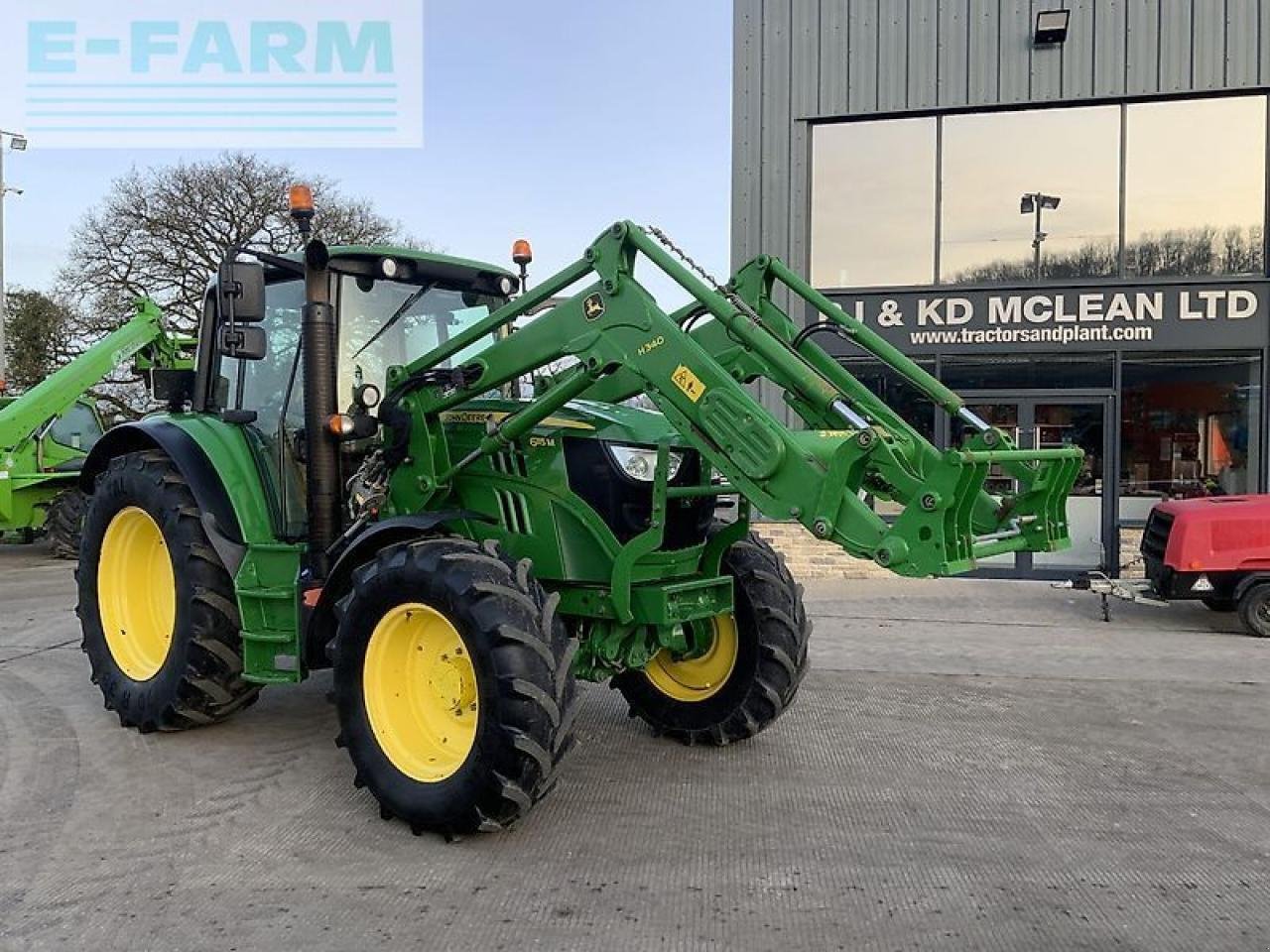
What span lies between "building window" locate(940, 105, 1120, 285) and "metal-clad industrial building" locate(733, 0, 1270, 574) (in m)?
0.02

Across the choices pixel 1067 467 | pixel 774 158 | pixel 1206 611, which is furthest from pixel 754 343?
pixel 774 158

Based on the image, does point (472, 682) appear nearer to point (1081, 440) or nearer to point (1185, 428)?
point (1081, 440)

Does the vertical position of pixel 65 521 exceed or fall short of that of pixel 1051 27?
it falls short

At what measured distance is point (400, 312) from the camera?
5.19 metres

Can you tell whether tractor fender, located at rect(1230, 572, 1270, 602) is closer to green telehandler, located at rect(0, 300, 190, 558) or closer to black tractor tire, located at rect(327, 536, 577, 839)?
black tractor tire, located at rect(327, 536, 577, 839)

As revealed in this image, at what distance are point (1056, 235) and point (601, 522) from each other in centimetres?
938

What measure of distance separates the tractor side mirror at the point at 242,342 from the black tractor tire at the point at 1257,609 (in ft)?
25.4

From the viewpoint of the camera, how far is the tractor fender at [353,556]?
4371 mm

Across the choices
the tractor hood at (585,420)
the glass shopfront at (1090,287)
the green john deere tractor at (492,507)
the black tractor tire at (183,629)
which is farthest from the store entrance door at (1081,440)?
the black tractor tire at (183,629)

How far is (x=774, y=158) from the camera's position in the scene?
12.4 metres

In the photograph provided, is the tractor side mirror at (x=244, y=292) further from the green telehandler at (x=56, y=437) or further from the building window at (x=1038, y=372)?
the building window at (x=1038, y=372)

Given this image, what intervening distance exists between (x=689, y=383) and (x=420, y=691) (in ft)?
5.51

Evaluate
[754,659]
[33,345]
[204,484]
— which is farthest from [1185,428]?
[33,345]

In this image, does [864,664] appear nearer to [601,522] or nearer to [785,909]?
[601,522]
